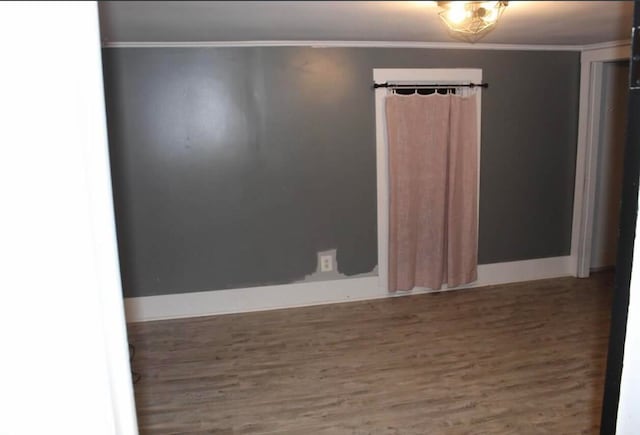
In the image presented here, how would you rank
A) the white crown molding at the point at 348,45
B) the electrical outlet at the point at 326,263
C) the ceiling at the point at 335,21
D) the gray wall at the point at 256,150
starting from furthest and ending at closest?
the electrical outlet at the point at 326,263 → the gray wall at the point at 256,150 → the white crown molding at the point at 348,45 → the ceiling at the point at 335,21

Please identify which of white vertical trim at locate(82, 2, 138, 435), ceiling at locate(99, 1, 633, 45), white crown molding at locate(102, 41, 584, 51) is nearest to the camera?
white vertical trim at locate(82, 2, 138, 435)

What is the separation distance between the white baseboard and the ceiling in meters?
1.81

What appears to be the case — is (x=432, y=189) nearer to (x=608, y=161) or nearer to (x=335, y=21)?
(x=335, y=21)

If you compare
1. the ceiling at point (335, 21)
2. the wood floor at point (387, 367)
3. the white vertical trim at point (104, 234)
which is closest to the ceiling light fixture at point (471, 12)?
the ceiling at point (335, 21)

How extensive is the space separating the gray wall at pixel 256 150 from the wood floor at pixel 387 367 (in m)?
0.46

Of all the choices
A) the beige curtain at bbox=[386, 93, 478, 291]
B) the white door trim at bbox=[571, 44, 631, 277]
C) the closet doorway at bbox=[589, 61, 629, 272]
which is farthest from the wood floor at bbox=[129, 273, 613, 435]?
the closet doorway at bbox=[589, 61, 629, 272]

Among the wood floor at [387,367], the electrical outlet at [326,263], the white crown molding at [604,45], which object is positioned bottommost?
the wood floor at [387,367]

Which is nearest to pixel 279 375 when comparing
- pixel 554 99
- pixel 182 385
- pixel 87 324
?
pixel 182 385

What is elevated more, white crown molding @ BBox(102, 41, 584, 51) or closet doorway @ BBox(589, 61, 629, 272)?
white crown molding @ BBox(102, 41, 584, 51)

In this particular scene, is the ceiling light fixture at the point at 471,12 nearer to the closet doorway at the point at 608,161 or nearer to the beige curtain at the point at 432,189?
the beige curtain at the point at 432,189

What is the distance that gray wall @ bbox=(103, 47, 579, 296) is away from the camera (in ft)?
10.6

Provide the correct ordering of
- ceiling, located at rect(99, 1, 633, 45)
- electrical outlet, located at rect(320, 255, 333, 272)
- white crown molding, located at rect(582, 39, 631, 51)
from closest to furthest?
1. ceiling, located at rect(99, 1, 633, 45)
2. white crown molding, located at rect(582, 39, 631, 51)
3. electrical outlet, located at rect(320, 255, 333, 272)

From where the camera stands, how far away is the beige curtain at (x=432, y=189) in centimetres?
353

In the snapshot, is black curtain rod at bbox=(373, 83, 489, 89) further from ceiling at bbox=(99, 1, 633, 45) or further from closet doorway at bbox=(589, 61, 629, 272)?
closet doorway at bbox=(589, 61, 629, 272)
